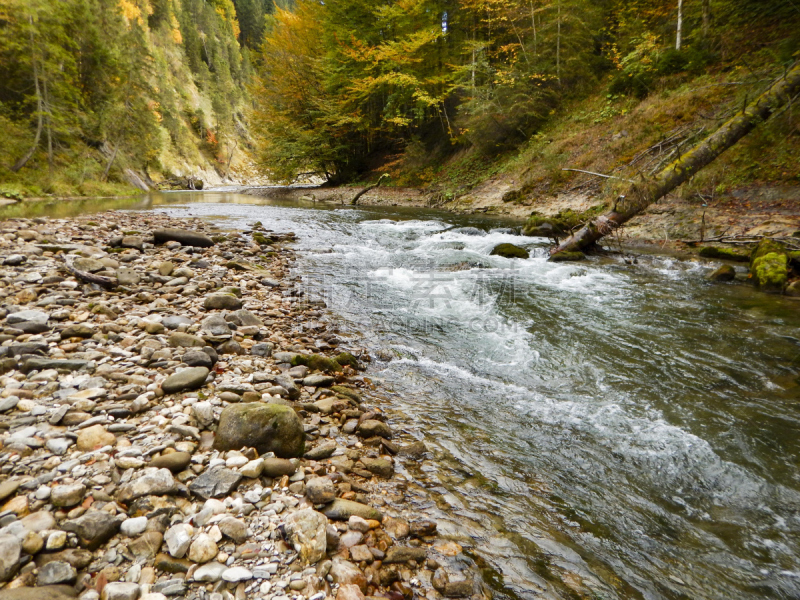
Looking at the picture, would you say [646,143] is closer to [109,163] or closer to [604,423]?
[604,423]

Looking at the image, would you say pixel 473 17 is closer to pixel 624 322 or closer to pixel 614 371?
pixel 624 322

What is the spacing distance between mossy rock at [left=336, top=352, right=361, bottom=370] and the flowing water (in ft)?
0.92

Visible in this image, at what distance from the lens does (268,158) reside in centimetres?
2881

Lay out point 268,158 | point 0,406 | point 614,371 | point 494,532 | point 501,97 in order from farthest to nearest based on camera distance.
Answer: point 268,158 → point 501,97 → point 614,371 → point 0,406 → point 494,532

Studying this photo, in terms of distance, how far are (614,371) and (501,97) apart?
1804 cm

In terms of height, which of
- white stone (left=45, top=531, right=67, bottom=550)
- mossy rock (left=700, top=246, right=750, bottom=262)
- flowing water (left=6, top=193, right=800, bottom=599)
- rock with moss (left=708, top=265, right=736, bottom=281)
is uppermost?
mossy rock (left=700, top=246, right=750, bottom=262)

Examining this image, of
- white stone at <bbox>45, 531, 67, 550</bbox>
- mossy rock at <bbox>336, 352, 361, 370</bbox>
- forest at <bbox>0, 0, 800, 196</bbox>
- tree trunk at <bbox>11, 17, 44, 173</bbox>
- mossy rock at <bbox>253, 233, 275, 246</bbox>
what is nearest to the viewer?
white stone at <bbox>45, 531, 67, 550</bbox>

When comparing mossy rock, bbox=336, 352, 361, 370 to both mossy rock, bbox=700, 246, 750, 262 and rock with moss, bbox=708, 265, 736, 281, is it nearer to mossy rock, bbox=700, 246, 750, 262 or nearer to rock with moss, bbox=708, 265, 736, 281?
rock with moss, bbox=708, 265, 736, 281

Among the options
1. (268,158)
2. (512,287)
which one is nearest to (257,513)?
(512,287)

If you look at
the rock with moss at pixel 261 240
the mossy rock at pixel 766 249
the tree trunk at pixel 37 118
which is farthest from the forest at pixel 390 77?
the rock with moss at pixel 261 240

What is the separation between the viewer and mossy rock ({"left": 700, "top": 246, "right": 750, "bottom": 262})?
788cm

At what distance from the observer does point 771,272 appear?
635cm

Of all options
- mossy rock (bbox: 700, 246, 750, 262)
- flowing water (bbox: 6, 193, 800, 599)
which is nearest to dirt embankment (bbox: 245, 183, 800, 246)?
mossy rock (bbox: 700, 246, 750, 262)

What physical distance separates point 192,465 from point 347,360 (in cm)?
205
